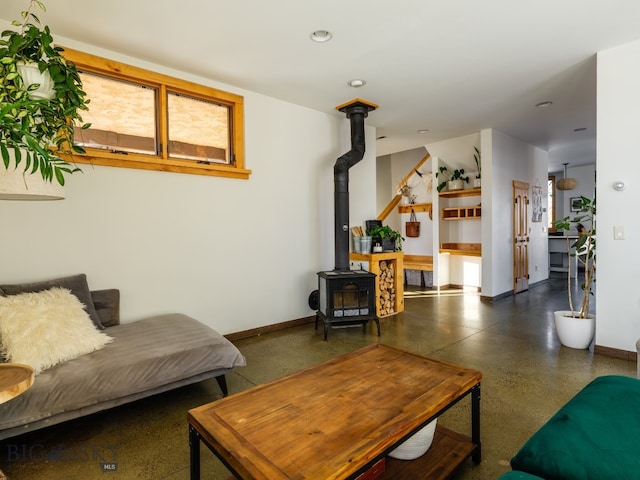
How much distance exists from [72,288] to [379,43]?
10.1 feet

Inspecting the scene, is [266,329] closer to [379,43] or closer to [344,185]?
[344,185]

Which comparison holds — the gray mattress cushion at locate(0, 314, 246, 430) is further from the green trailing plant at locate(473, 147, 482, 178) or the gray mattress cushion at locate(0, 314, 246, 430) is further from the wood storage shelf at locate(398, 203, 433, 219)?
the wood storage shelf at locate(398, 203, 433, 219)

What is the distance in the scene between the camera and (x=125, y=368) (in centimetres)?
211

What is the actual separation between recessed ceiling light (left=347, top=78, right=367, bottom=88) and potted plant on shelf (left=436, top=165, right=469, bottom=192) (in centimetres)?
317

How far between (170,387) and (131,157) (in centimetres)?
196

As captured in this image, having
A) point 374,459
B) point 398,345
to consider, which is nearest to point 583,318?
point 398,345

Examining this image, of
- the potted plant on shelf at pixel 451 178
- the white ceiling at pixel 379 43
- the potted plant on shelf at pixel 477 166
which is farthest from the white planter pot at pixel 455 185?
the white ceiling at pixel 379 43

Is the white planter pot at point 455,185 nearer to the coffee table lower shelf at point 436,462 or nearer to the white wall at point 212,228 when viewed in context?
the white wall at point 212,228

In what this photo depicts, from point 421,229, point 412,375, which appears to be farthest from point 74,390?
point 421,229

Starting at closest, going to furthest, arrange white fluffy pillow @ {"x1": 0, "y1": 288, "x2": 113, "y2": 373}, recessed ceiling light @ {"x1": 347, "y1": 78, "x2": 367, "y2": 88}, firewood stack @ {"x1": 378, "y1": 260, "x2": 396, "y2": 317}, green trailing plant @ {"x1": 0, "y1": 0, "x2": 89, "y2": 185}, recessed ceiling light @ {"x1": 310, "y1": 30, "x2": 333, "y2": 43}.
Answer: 1. green trailing plant @ {"x1": 0, "y1": 0, "x2": 89, "y2": 185}
2. white fluffy pillow @ {"x1": 0, "y1": 288, "x2": 113, "y2": 373}
3. recessed ceiling light @ {"x1": 310, "y1": 30, "x2": 333, "y2": 43}
4. recessed ceiling light @ {"x1": 347, "y1": 78, "x2": 367, "y2": 88}
5. firewood stack @ {"x1": 378, "y1": 260, "x2": 396, "y2": 317}

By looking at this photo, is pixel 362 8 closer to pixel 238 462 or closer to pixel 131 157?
pixel 131 157

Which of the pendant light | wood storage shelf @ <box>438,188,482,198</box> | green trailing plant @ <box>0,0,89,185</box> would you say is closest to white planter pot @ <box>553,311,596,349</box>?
wood storage shelf @ <box>438,188,482,198</box>

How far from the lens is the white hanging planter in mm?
1434

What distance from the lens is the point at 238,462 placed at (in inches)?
44.9
